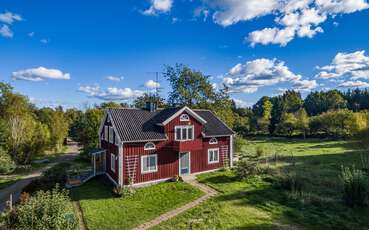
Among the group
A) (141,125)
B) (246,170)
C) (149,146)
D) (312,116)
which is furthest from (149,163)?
(312,116)

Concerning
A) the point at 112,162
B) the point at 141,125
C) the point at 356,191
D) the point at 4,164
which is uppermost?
the point at 141,125

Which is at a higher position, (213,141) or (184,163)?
(213,141)

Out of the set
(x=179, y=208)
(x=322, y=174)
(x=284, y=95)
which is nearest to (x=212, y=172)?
(x=179, y=208)

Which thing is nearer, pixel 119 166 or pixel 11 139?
pixel 119 166

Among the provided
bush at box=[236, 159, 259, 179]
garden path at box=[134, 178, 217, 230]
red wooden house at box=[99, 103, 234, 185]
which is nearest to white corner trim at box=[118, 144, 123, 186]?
red wooden house at box=[99, 103, 234, 185]

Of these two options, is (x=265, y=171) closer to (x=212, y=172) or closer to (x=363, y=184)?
(x=212, y=172)

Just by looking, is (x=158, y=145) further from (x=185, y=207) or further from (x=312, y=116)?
(x=312, y=116)
